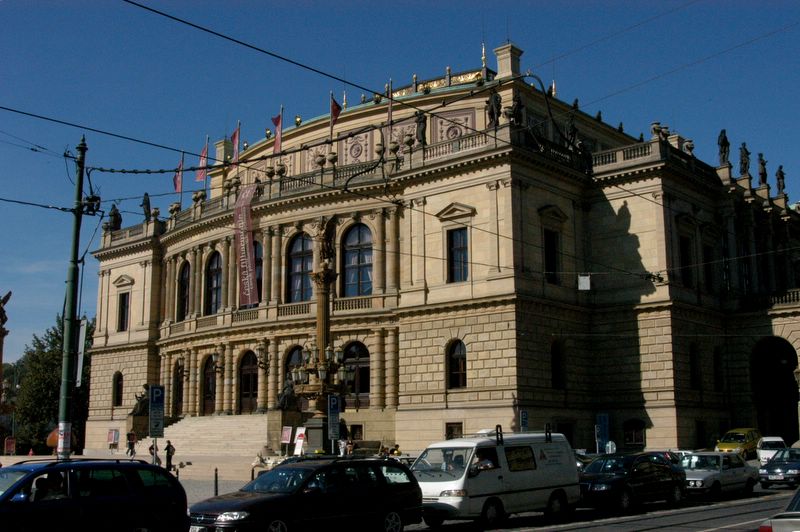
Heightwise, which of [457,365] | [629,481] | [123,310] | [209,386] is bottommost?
[629,481]

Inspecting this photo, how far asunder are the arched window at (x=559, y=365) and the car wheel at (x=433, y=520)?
74.9 feet

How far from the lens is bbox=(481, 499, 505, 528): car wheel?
830 inches

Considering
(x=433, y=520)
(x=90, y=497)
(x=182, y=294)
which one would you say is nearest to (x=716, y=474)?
(x=433, y=520)

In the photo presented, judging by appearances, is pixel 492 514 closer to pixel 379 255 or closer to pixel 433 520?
pixel 433 520

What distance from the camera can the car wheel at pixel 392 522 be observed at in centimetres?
1866

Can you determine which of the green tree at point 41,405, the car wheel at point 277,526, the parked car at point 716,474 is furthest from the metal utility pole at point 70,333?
the green tree at point 41,405

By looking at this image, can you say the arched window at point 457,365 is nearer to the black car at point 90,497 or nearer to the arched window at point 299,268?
the arched window at point 299,268

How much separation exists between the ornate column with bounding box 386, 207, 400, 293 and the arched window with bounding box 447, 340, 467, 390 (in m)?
5.60

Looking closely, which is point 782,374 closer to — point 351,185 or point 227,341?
point 351,185

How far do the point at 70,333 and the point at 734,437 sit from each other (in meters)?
31.5

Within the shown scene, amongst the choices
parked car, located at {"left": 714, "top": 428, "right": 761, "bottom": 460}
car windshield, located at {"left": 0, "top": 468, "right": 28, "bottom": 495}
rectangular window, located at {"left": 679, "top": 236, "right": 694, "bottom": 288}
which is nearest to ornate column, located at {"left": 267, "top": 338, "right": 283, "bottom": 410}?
rectangular window, located at {"left": 679, "top": 236, "right": 694, "bottom": 288}

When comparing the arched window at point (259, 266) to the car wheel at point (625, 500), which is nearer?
the car wheel at point (625, 500)

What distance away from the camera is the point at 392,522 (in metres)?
18.8

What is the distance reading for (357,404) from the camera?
4597 cm
